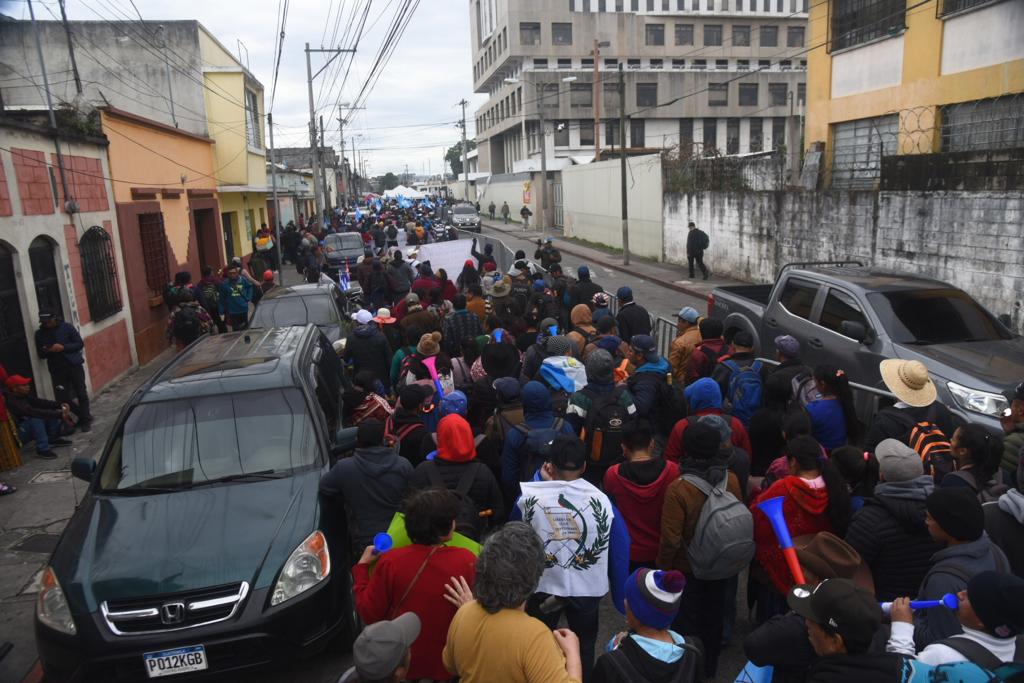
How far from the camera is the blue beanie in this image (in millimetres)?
4906

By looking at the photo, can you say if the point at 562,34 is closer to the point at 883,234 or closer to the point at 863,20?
the point at 863,20

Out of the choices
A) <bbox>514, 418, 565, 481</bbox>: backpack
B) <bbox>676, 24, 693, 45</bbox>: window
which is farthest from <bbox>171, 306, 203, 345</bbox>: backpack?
<bbox>676, 24, 693, 45</bbox>: window

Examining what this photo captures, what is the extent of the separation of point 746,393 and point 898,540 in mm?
2272

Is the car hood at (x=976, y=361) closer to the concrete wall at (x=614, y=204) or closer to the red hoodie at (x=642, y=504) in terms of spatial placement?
the red hoodie at (x=642, y=504)

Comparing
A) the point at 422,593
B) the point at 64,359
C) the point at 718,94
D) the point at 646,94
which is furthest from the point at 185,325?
the point at 718,94

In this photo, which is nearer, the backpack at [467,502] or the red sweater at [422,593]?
the red sweater at [422,593]

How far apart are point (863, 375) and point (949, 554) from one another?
450 centimetres

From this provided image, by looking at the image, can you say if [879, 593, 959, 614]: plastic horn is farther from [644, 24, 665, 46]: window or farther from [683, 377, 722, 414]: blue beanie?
[644, 24, 665, 46]: window

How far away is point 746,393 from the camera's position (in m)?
5.61

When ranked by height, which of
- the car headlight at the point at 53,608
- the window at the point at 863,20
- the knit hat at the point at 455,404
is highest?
the window at the point at 863,20

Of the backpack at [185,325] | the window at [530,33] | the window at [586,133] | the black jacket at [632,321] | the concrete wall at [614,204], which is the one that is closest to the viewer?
the black jacket at [632,321]

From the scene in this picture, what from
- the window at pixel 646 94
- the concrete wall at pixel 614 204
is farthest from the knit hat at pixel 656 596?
the window at pixel 646 94

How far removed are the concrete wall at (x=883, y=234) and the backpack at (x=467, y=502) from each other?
10754 mm

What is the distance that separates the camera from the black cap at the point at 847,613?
7.57ft
